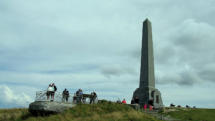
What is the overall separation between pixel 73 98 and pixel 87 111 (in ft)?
9.29

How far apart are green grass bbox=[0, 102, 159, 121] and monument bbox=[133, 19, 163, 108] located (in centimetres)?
959

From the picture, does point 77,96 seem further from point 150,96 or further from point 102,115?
point 150,96

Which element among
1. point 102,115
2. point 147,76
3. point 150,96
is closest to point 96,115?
point 102,115

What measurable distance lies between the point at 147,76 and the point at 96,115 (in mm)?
13958

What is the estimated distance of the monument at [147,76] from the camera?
29.9 m

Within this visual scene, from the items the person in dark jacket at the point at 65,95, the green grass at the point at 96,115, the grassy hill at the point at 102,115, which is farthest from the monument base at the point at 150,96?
the person in dark jacket at the point at 65,95

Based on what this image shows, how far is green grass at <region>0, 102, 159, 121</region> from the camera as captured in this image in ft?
57.7

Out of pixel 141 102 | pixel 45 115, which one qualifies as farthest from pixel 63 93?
pixel 141 102

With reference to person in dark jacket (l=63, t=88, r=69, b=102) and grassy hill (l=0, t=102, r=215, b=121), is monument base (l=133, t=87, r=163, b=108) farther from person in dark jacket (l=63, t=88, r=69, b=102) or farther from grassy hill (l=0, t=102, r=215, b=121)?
person in dark jacket (l=63, t=88, r=69, b=102)

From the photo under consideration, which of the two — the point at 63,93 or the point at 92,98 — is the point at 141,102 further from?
the point at 63,93

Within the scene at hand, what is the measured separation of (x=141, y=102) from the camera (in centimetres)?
3056

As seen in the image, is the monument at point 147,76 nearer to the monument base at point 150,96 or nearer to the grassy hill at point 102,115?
the monument base at point 150,96

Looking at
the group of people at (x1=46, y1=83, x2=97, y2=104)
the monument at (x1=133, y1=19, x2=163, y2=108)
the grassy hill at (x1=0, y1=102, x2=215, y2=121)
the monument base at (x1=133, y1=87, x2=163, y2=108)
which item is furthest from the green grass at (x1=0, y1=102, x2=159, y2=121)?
the monument at (x1=133, y1=19, x2=163, y2=108)

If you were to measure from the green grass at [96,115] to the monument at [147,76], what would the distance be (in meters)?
9.59
